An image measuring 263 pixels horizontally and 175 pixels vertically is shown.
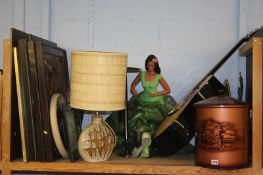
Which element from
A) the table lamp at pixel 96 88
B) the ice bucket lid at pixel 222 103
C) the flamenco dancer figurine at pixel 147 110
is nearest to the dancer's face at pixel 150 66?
the flamenco dancer figurine at pixel 147 110

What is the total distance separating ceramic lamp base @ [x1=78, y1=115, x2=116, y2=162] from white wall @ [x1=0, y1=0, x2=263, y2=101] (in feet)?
1.39

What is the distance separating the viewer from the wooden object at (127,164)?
1.07 m

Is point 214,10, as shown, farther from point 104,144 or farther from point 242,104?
point 104,144

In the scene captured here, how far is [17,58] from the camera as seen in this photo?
3.74ft

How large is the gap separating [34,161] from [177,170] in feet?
1.47

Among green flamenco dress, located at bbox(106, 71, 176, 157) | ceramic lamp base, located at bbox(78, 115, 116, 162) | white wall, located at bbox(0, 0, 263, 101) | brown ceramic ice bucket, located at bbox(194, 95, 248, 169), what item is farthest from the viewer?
white wall, located at bbox(0, 0, 263, 101)

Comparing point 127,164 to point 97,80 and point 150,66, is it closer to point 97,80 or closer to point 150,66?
point 97,80

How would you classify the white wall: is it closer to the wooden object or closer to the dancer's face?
the dancer's face

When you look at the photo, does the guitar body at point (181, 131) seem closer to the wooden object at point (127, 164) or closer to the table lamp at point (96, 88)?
the wooden object at point (127, 164)

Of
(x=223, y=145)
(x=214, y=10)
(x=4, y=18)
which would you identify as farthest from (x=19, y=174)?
(x=214, y=10)

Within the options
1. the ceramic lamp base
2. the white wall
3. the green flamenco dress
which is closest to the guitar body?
the green flamenco dress

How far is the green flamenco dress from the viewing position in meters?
1.25

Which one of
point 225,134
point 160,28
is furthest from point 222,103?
point 160,28

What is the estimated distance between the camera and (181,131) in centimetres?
116
